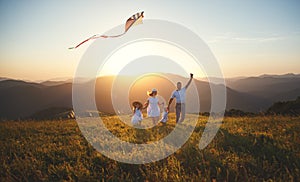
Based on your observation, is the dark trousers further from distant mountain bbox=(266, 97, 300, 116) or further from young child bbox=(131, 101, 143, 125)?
distant mountain bbox=(266, 97, 300, 116)

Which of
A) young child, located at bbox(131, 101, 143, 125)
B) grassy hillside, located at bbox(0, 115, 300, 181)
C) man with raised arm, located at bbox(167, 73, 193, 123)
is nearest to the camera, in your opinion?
grassy hillside, located at bbox(0, 115, 300, 181)

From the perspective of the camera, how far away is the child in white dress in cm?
1496

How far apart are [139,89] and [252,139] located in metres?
20.5

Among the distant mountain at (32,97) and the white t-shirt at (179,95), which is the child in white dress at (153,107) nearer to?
the white t-shirt at (179,95)

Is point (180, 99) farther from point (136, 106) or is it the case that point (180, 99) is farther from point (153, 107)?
point (136, 106)

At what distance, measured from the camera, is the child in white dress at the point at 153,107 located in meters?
15.0

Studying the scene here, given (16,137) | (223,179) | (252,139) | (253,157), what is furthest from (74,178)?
(16,137)

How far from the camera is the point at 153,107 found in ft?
50.0

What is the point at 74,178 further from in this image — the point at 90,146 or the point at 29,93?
the point at 29,93

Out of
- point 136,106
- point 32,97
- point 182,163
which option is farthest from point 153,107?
point 32,97

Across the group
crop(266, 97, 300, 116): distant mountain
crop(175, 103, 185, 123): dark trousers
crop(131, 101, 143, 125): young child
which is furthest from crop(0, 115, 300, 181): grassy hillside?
crop(266, 97, 300, 116): distant mountain

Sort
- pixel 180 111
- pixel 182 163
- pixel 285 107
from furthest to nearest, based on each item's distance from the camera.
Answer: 1. pixel 285 107
2. pixel 180 111
3. pixel 182 163

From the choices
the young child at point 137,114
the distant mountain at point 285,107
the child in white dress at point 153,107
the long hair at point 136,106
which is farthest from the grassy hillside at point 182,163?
the distant mountain at point 285,107

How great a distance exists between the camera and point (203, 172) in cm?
564
